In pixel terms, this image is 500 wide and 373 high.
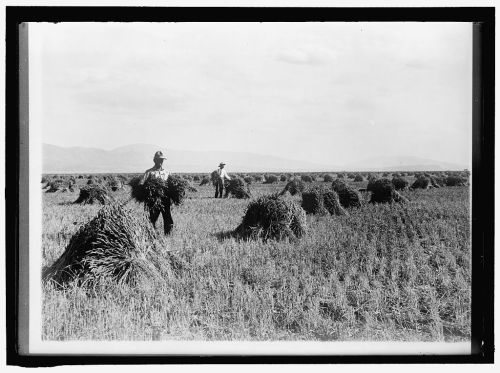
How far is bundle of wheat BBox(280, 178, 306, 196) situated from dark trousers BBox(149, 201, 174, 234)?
4.65 ft

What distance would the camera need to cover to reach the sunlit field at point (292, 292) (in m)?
6.39

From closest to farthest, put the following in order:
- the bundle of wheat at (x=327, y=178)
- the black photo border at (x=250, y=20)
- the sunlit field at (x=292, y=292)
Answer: the black photo border at (x=250, y=20), the sunlit field at (x=292, y=292), the bundle of wheat at (x=327, y=178)

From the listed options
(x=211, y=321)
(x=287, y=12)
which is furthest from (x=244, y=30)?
(x=211, y=321)

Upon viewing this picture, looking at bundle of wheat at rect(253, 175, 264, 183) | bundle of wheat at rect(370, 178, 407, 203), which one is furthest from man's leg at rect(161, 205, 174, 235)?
bundle of wheat at rect(370, 178, 407, 203)

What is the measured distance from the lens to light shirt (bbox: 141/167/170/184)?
672 cm

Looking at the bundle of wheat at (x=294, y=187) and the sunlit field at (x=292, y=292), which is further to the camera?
the bundle of wheat at (x=294, y=187)

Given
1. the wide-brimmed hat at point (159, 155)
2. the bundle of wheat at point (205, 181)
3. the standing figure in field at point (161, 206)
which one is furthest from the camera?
the bundle of wheat at point (205, 181)

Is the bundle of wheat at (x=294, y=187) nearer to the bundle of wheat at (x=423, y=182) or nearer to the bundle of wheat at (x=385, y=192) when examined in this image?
the bundle of wheat at (x=385, y=192)

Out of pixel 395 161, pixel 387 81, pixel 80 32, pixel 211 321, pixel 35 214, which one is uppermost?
pixel 80 32

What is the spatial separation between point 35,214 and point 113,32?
1940mm

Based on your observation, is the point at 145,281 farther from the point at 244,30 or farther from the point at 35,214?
the point at 244,30

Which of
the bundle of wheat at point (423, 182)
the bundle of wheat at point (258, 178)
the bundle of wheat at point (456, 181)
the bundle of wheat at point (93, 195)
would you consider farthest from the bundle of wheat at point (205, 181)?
the bundle of wheat at point (456, 181)

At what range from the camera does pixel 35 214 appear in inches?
253

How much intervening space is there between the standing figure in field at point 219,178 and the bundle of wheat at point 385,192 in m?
1.79
